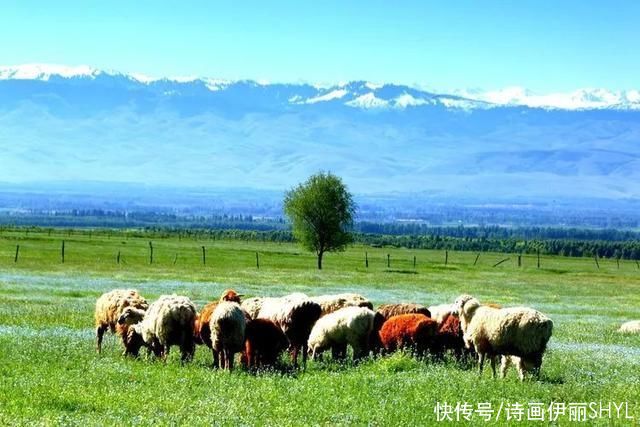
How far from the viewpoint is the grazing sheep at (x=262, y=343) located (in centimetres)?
2347

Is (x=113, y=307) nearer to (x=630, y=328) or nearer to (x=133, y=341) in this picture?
(x=133, y=341)

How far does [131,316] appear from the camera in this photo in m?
26.5

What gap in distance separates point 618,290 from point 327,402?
189 feet

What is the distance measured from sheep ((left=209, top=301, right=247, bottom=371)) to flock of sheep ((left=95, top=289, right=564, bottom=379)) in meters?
0.02

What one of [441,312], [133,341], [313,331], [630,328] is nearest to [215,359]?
[133,341]

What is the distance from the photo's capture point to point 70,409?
17.0m

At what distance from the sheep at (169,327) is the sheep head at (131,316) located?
128cm

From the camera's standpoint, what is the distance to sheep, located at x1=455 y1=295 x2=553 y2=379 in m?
22.0

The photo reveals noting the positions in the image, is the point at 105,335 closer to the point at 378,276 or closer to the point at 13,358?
the point at 13,358

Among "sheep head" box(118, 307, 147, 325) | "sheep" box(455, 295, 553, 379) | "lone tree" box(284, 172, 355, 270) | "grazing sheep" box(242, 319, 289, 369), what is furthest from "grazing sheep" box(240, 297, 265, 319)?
"lone tree" box(284, 172, 355, 270)

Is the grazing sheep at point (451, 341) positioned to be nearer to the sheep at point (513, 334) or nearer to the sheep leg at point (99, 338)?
the sheep at point (513, 334)

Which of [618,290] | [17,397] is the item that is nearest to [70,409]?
[17,397]

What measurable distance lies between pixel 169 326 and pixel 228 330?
2249 millimetres

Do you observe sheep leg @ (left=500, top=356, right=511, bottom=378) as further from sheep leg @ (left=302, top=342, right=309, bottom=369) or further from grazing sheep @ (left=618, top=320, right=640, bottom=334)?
grazing sheep @ (left=618, top=320, right=640, bottom=334)
